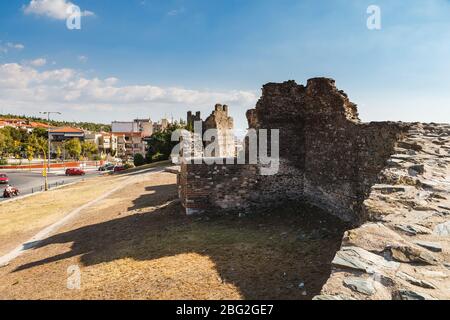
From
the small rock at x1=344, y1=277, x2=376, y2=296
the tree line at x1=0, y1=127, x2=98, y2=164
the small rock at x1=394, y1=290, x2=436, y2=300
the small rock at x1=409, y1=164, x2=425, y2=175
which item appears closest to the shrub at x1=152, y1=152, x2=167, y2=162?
the tree line at x1=0, y1=127, x2=98, y2=164

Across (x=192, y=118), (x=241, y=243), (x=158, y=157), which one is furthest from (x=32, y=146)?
(x=241, y=243)

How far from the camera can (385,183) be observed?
237 inches

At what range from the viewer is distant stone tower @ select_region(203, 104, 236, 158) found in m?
32.9

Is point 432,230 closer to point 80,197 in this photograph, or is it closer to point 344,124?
point 344,124

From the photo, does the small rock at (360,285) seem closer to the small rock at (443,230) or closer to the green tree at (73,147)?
the small rock at (443,230)

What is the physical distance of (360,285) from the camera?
10.9 ft

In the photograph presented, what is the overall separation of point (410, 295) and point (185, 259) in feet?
17.5

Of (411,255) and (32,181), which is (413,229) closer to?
(411,255)

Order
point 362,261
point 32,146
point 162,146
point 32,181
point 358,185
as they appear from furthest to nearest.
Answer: point 32,146
point 162,146
point 32,181
point 358,185
point 362,261

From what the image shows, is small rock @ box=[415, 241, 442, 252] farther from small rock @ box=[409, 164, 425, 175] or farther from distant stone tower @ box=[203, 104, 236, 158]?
distant stone tower @ box=[203, 104, 236, 158]

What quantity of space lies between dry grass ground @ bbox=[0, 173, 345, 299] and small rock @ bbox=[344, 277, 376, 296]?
2.29 meters

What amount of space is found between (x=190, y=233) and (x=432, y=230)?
6.57 metres

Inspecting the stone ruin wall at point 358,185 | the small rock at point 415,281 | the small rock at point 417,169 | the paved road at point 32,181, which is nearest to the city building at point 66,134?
the paved road at point 32,181
